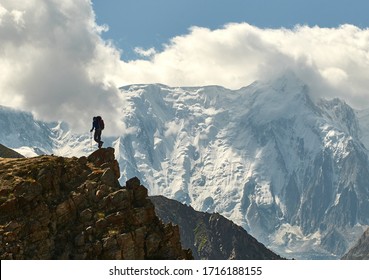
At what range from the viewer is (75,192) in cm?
8138

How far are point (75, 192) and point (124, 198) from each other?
182 inches

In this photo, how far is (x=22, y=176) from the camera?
8119 centimetres

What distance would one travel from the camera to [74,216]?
260 feet

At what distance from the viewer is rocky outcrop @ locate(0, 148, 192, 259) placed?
75.6 m

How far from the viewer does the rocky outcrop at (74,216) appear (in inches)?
2975
